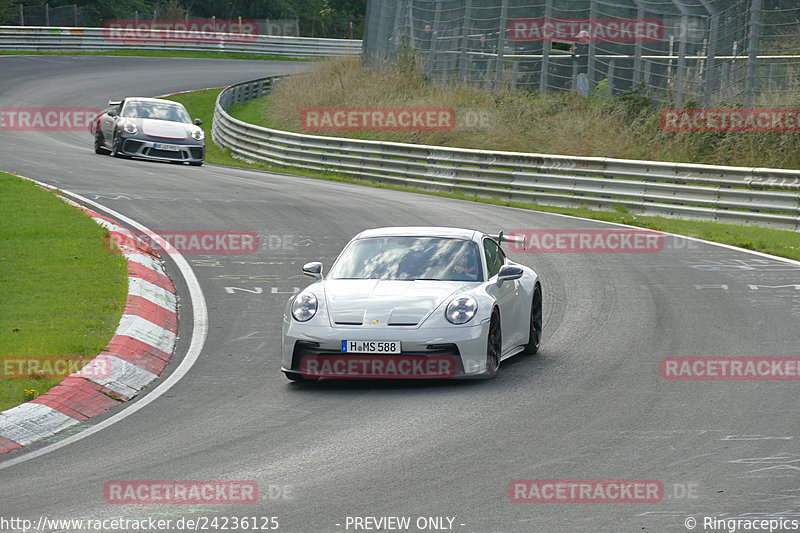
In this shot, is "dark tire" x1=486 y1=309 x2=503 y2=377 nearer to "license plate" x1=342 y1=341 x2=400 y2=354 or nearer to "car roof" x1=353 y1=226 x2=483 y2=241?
"license plate" x1=342 y1=341 x2=400 y2=354

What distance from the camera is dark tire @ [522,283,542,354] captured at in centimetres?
1116

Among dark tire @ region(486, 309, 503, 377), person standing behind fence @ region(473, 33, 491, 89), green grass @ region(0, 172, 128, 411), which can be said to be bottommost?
green grass @ region(0, 172, 128, 411)

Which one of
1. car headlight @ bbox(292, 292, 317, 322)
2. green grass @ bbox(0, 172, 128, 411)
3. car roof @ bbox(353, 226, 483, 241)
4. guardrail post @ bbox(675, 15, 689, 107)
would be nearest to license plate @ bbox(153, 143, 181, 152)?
green grass @ bbox(0, 172, 128, 411)

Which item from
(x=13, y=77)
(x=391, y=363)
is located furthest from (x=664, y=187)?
(x=13, y=77)

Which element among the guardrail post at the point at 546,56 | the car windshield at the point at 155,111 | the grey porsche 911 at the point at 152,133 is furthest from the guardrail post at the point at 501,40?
the car windshield at the point at 155,111

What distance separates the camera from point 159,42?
61.9 meters

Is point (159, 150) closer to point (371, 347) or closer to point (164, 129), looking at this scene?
point (164, 129)

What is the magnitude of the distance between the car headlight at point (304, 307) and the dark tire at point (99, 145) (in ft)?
66.5

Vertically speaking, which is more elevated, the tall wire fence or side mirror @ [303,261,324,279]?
the tall wire fence

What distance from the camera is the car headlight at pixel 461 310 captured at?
9688mm

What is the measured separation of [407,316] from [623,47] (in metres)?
20.8

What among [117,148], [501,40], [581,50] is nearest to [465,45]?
[501,40]

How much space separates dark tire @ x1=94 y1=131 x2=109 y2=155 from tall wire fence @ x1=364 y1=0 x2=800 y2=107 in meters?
10.9

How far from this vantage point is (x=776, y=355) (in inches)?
414
